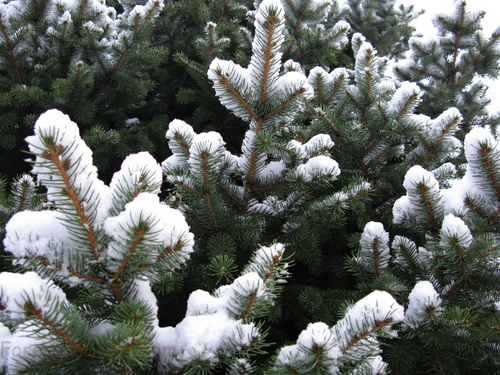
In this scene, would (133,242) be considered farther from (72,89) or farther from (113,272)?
(72,89)

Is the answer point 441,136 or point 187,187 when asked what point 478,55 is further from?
point 187,187

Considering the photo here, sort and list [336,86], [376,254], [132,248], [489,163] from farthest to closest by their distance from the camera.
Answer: [336,86], [376,254], [489,163], [132,248]

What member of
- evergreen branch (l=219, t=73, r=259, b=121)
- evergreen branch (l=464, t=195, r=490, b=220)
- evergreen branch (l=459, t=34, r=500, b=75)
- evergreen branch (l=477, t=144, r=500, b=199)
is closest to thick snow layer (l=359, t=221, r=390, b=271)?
evergreen branch (l=464, t=195, r=490, b=220)

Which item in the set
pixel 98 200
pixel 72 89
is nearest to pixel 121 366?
pixel 98 200

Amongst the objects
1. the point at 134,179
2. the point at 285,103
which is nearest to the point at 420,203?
the point at 285,103

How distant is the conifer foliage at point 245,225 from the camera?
1.24 meters

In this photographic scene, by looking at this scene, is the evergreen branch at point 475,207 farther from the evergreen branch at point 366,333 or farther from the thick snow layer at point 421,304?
the evergreen branch at point 366,333

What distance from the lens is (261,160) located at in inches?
91.4

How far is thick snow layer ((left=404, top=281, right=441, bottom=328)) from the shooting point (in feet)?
5.98

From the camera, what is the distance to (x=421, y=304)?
184 centimetres

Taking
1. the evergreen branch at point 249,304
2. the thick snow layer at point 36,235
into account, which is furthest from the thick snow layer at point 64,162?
the evergreen branch at point 249,304

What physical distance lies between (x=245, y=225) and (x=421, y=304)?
94 cm

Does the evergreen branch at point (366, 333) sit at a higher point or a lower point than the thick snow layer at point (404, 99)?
lower

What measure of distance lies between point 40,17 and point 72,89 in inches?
44.3
